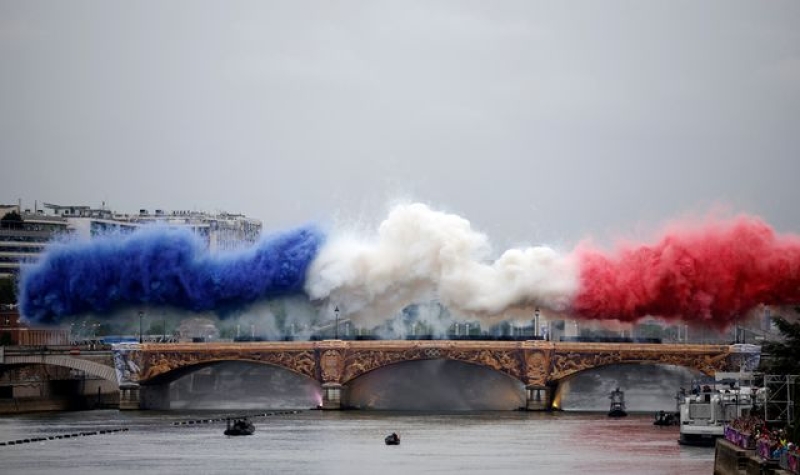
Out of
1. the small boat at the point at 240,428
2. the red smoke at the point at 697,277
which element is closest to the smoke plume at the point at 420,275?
the red smoke at the point at 697,277

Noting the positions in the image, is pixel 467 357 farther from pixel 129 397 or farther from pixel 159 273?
pixel 129 397

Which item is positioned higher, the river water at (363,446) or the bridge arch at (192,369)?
the bridge arch at (192,369)

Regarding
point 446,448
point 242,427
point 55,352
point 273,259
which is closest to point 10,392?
point 55,352

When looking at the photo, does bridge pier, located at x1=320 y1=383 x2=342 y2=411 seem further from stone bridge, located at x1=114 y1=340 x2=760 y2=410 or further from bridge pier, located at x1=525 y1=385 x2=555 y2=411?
bridge pier, located at x1=525 y1=385 x2=555 y2=411

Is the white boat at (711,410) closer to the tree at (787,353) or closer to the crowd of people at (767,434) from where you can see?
the tree at (787,353)

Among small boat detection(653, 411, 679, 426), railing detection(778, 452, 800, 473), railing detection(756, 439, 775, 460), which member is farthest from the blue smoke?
railing detection(778, 452, 800, 473)

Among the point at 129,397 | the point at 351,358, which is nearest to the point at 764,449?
the point at 351,358
